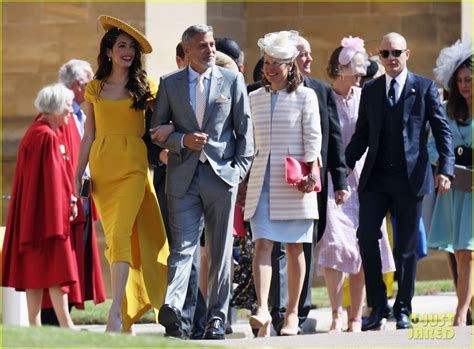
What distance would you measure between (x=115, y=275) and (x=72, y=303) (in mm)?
2102

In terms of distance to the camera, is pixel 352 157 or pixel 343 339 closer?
pixel 343 339

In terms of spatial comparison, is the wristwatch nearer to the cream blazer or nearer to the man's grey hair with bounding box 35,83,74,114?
the cream blazer

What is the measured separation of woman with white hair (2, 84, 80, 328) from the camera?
1402cm

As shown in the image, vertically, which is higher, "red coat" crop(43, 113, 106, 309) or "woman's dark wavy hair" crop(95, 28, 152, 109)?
"woman's dark wavy hair" crop(95, 28, 152, 109)

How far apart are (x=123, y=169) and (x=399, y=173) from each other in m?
2.41

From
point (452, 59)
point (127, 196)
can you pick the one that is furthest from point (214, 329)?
point (452, 59)

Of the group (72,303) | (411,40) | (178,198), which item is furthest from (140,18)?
(178,198)

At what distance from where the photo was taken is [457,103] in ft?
48.1

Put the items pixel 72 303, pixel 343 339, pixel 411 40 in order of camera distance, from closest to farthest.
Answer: pixel 343 339, pixel 72 303, pixel 411 40

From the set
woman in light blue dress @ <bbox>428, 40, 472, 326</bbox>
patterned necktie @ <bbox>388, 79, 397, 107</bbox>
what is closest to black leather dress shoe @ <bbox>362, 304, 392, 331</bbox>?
woman in light blue dress @ <bbox>428, 40, 472, 326</bbox>

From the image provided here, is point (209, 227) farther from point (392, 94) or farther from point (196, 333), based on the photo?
point (392, 94)

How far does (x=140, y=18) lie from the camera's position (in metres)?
19.0

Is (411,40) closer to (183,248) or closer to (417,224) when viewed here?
(417,224)

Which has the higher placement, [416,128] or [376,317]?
[416,128]
